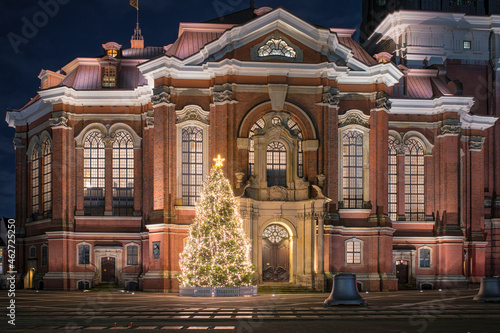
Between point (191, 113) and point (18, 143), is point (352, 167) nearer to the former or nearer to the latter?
point (191, 113)

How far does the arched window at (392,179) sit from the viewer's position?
51.2 metres

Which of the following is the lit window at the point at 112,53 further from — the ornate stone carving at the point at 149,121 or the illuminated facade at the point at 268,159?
the ornate stone carving at the point at 149,121

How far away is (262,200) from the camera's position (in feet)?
143

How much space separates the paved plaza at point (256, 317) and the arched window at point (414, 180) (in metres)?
20.5

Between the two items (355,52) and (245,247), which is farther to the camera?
(355,52)

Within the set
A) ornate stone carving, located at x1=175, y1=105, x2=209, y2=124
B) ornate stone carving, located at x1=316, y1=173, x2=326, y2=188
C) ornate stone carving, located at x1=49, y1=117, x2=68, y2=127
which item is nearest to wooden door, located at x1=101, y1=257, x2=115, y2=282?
ornate stone carving, located at x1=49, y1=117, x2=68, y2=127

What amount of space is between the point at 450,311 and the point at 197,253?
14706 millimetres

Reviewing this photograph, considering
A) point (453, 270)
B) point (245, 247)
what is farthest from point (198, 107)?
point (453, 270)

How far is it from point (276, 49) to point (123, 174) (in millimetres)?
14552

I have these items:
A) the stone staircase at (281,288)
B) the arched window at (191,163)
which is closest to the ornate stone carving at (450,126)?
the stone staircase at (281,288)

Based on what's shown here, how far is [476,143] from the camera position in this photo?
178ft

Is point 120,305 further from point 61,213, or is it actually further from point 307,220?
point 61,213

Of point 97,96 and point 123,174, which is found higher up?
point 97,96

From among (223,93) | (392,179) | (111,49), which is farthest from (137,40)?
(392,179)
